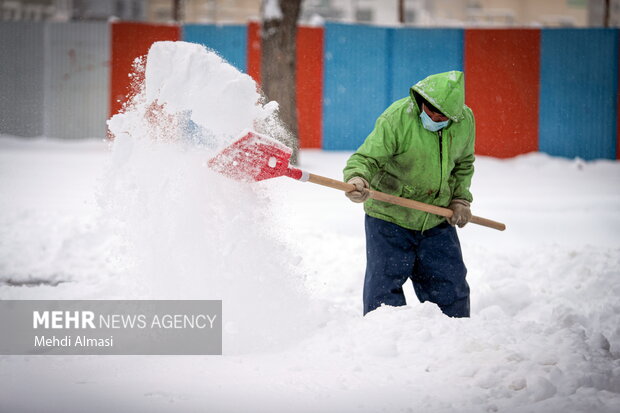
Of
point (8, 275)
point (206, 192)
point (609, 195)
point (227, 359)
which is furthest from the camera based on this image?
point (609, 195)

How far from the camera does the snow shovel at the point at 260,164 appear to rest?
3.39 m

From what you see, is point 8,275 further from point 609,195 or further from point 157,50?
point 609,195

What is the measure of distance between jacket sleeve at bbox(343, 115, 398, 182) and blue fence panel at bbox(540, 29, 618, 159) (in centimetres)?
927

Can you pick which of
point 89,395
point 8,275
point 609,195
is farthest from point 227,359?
point 609,195

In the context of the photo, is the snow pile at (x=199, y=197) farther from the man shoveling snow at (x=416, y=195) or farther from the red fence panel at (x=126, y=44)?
the red fence panel at (x=126, y=44)

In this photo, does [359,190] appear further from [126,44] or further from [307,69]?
[126,44]

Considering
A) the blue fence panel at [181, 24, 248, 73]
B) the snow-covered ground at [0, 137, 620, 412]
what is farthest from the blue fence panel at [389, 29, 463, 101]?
the snow-covered ground at [0, 137, 620, 412]

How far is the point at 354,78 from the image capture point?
39.9 feet

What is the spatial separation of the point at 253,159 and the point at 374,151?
611mm

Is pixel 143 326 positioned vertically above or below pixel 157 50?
below

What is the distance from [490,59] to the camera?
11922mm

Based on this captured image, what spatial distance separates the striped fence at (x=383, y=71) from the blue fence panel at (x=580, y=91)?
17 millimetres

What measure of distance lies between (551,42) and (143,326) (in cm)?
1019

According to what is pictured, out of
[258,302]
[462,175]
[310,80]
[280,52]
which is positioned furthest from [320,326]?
[310,80]
